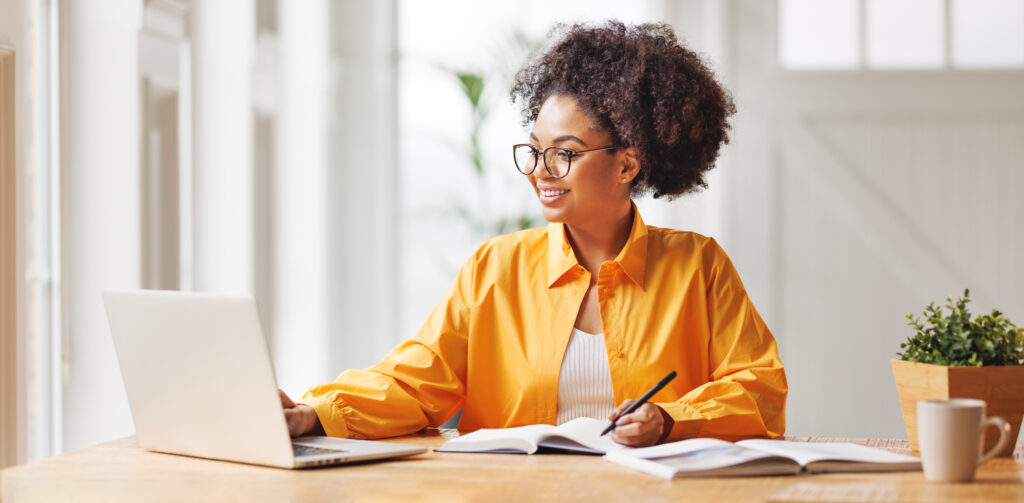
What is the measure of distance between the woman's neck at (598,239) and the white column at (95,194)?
1.11 metres

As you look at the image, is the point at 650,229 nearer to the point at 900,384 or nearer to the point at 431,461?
the point at 900,384

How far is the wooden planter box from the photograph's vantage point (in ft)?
4.40

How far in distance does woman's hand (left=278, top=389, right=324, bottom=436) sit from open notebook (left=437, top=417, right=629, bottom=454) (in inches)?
8.4

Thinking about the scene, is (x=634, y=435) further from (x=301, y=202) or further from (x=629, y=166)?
(x=301, y=202)

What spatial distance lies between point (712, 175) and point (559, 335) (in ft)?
6.98

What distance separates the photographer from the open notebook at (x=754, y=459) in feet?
4.08

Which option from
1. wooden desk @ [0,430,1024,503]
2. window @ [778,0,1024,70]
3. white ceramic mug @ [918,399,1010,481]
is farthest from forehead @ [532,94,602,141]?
window @ [778,0,1024,70]

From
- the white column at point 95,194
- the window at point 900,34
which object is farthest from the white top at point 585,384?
the window at point 900,34

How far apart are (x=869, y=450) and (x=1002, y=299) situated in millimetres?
2599

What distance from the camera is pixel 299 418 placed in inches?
58.6

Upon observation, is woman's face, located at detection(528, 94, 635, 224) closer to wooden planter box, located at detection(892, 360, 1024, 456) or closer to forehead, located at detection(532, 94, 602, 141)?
forehead, located at detection(532, 94, 602, 141)

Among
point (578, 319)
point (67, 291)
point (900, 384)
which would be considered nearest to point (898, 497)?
point (900, 384)

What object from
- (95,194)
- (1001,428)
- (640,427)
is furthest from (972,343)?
(95,194)

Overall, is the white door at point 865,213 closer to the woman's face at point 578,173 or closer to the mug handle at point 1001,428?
the woman's face at point 578,173
